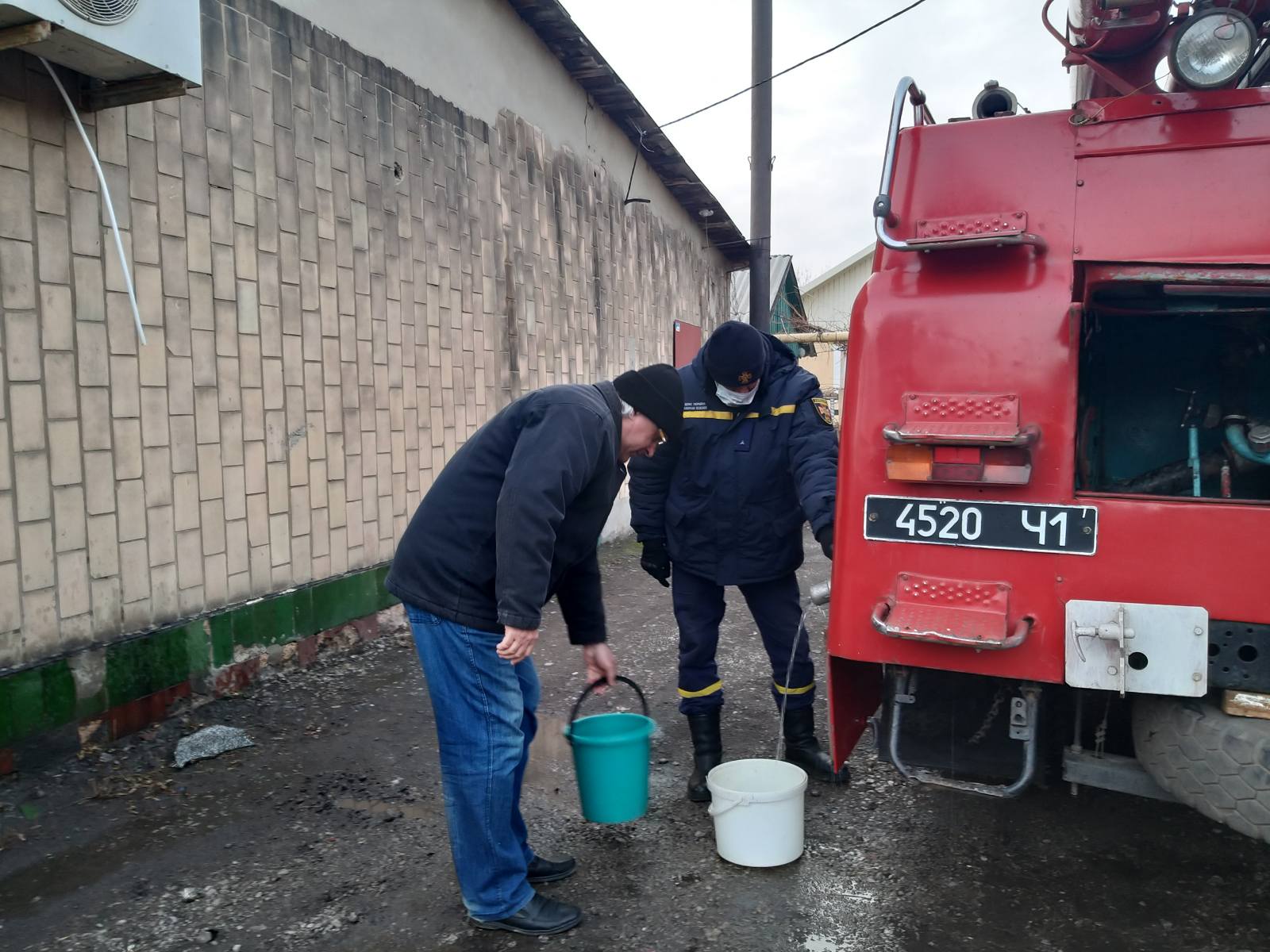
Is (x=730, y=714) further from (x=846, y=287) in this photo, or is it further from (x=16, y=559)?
(x=846, y=287)

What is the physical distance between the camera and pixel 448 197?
625 centimetres

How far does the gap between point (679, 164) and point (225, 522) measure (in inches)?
300

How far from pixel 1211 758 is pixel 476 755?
182 cm

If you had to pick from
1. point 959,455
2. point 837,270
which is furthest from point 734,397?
point 837,270

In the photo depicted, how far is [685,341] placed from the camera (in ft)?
39.2

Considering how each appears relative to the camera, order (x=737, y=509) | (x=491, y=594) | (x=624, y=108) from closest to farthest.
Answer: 1. (x=491, y=594)
2. (x=737, y=509)
3. (x=624, y=108)

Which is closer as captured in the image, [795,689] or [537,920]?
[537,920]

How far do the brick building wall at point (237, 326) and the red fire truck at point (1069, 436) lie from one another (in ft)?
9.69

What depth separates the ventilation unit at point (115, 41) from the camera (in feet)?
10.1

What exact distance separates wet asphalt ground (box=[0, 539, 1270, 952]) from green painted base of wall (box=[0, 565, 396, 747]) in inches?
6.9

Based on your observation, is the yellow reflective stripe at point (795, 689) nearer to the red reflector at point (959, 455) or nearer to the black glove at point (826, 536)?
the black glove at point (826, 536)

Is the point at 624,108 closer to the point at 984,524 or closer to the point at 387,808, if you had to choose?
the point at 387,808

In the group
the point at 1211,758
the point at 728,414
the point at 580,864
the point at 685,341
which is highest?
the point at 685,341

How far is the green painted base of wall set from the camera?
3.41m
